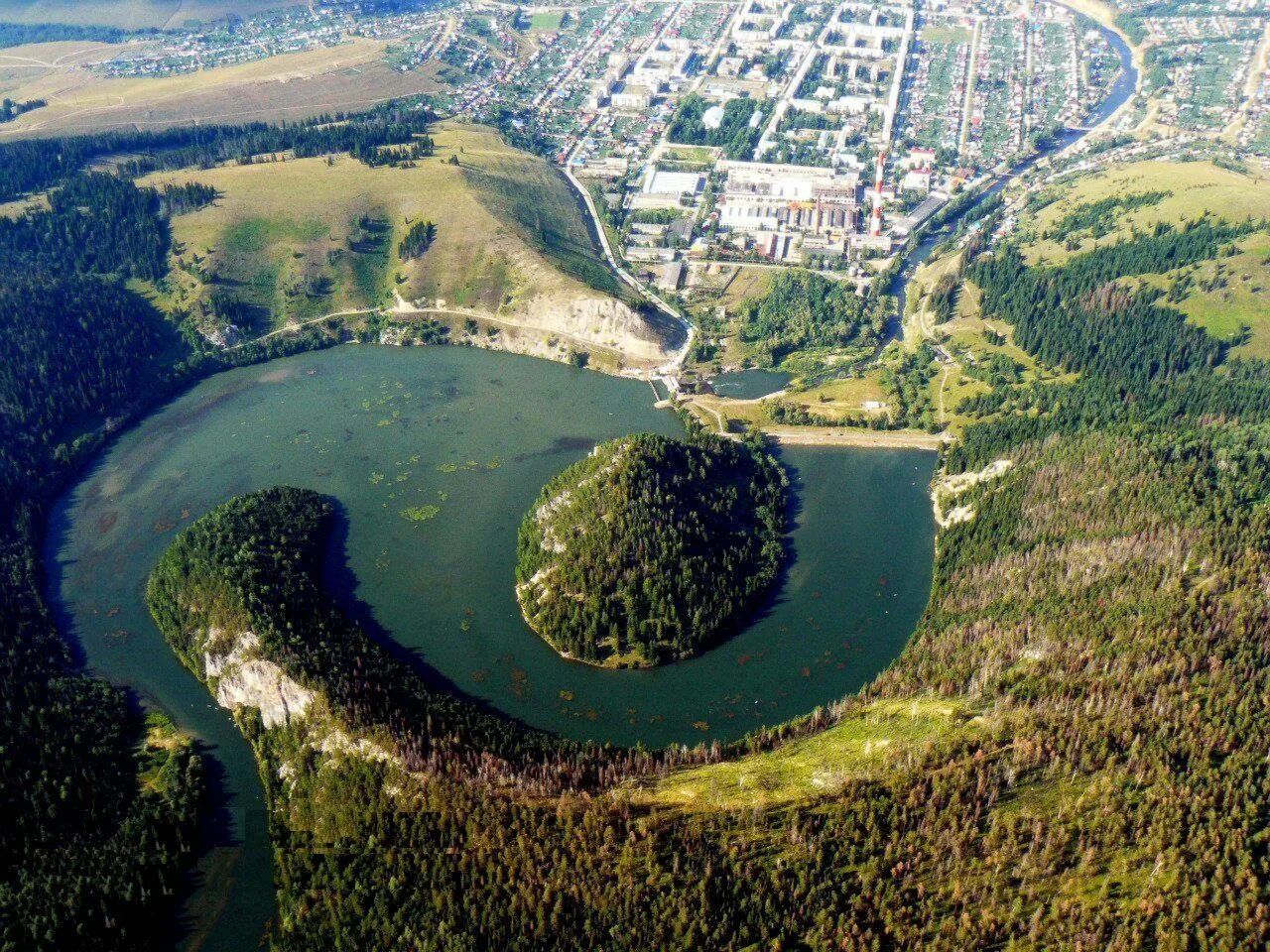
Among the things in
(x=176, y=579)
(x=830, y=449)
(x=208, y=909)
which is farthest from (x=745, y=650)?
(x=176, y=579)

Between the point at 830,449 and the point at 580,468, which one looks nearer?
the point at 580,468

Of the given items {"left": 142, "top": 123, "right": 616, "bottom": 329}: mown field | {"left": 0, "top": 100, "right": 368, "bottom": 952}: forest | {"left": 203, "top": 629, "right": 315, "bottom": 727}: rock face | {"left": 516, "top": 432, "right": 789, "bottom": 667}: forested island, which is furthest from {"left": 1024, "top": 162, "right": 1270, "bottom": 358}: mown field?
{"left": 203, "top": 629, "right": 315, "bottom": 727}: rock face

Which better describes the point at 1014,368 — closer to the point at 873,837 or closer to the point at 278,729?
the point at 873,837

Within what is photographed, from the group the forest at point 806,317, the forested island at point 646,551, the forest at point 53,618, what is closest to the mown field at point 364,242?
the forest at point 53,618

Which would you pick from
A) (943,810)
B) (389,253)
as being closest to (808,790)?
(943,810)

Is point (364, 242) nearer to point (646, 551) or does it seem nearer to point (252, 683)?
point (646, 551)

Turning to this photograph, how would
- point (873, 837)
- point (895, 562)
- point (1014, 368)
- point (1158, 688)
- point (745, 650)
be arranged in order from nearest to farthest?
point (873, 837), point (1158, 688), point (745, 650), point (895, 562), point (1014, 368)

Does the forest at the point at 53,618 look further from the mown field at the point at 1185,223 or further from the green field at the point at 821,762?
the mown field at the point at 1185,223
